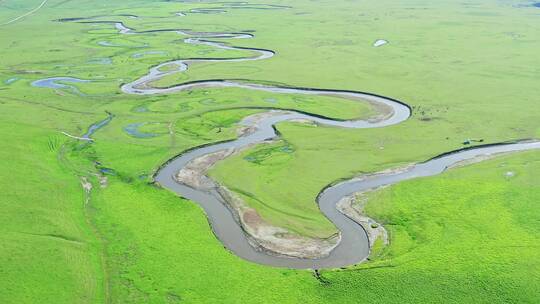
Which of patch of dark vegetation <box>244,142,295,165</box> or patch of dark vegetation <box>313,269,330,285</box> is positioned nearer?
patch of dark vegetation <box>313,269,330,285</box>

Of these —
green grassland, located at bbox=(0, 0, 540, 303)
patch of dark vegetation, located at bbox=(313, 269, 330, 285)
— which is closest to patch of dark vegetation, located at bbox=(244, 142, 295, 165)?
green grassland, located at bbox=(0, 0, 540, 303)

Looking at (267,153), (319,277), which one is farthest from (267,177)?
(319,277)

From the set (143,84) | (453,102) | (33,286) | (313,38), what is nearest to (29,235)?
(33,286)

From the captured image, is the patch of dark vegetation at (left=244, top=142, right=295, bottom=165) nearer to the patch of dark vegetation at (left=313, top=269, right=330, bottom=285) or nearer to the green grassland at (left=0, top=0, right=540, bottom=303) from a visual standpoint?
the green grassland at (left=0, top=0, right=540, bottom=303)

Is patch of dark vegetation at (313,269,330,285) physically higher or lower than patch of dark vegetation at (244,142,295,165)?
lower

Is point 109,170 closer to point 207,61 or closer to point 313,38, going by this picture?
point 207,61

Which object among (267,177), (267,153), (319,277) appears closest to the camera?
(319,277)

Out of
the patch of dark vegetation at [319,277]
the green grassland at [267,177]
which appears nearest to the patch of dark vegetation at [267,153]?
the green grassland at [267,177]

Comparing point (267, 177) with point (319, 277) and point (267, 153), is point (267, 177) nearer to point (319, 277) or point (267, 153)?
point (267, 153)
